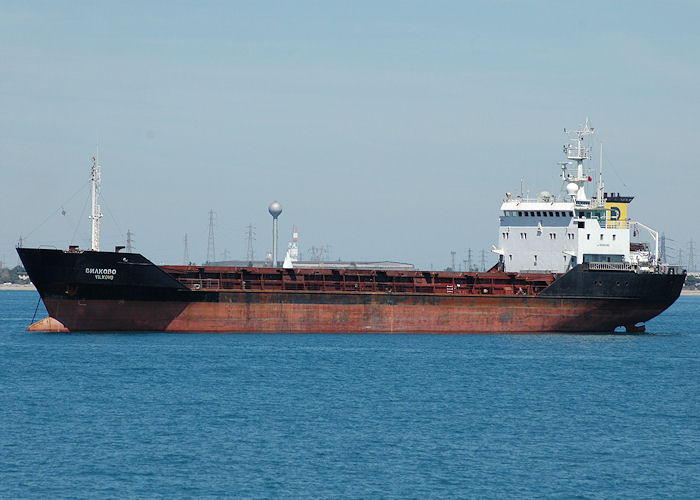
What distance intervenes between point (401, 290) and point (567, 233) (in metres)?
9.71

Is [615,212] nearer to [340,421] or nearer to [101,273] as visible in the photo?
[101,273]

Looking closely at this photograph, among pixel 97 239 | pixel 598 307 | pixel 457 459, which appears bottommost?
pixel 457 459

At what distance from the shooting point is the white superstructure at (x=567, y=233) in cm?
5294

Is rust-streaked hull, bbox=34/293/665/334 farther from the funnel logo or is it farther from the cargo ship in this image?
the funnel logo

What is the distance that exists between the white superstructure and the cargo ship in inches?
2.5

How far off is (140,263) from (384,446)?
23618 millimetres

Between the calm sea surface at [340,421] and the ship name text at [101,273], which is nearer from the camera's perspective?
the calm sea surface at [340,421]

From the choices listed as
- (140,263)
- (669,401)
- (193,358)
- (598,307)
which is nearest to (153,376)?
(193,358)

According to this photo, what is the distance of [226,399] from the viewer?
104 feet

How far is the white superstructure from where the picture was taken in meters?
52.9

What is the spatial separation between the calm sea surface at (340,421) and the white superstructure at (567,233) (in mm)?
8030

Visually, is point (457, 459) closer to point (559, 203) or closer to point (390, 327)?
point (390, 327)

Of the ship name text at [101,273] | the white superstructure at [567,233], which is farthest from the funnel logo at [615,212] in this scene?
the ship name text at [101,273]

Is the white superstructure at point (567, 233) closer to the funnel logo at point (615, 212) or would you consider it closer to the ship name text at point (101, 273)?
the funnel logo at point (615, 212)
